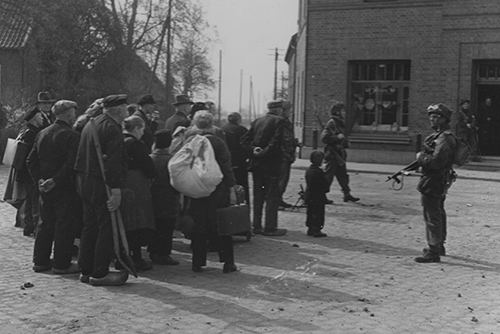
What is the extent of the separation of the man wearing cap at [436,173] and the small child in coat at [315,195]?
1.66 m

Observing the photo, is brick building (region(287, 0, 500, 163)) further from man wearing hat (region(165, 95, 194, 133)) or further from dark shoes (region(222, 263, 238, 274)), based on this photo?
dark shoes (region(222, 263, 238, 274))

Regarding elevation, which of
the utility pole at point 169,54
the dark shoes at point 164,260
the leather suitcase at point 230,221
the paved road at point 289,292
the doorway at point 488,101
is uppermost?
the utility pole at point 169,54

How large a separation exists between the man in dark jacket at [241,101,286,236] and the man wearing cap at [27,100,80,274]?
2.99m

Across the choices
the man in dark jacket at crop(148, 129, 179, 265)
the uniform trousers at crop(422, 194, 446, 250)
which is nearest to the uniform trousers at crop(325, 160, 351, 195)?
the uniform trousers at crop(422, 194, 446, 250)

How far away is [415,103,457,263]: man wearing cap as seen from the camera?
816 centimetres

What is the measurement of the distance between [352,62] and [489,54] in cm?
461

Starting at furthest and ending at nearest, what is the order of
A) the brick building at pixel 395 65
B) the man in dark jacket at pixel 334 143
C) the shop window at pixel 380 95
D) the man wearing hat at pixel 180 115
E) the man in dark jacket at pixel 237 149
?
the shop window at pixel 380 95
the brick building at pixel 395 65
the man in dark jacket at pixel 334 143
the man wearing hat at pixel 180 115
the man in dark jacket at pixel 237 149

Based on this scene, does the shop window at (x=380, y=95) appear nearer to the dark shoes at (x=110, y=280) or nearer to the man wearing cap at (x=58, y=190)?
the man wearing cap at (x=58, y=190)

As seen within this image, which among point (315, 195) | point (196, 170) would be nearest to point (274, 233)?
point (315, 195)

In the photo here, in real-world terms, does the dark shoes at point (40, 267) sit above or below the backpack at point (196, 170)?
below

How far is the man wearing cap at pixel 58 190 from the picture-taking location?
7.15 meters


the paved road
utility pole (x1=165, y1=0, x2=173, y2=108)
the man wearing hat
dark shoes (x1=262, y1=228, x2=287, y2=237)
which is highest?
utility pole (x1=165, y1=0, x2=173, y2=108)

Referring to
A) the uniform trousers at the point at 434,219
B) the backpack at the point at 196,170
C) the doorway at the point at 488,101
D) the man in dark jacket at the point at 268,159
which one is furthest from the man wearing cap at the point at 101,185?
the doorway at the point at 488,101

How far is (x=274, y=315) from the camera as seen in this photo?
5.87m
